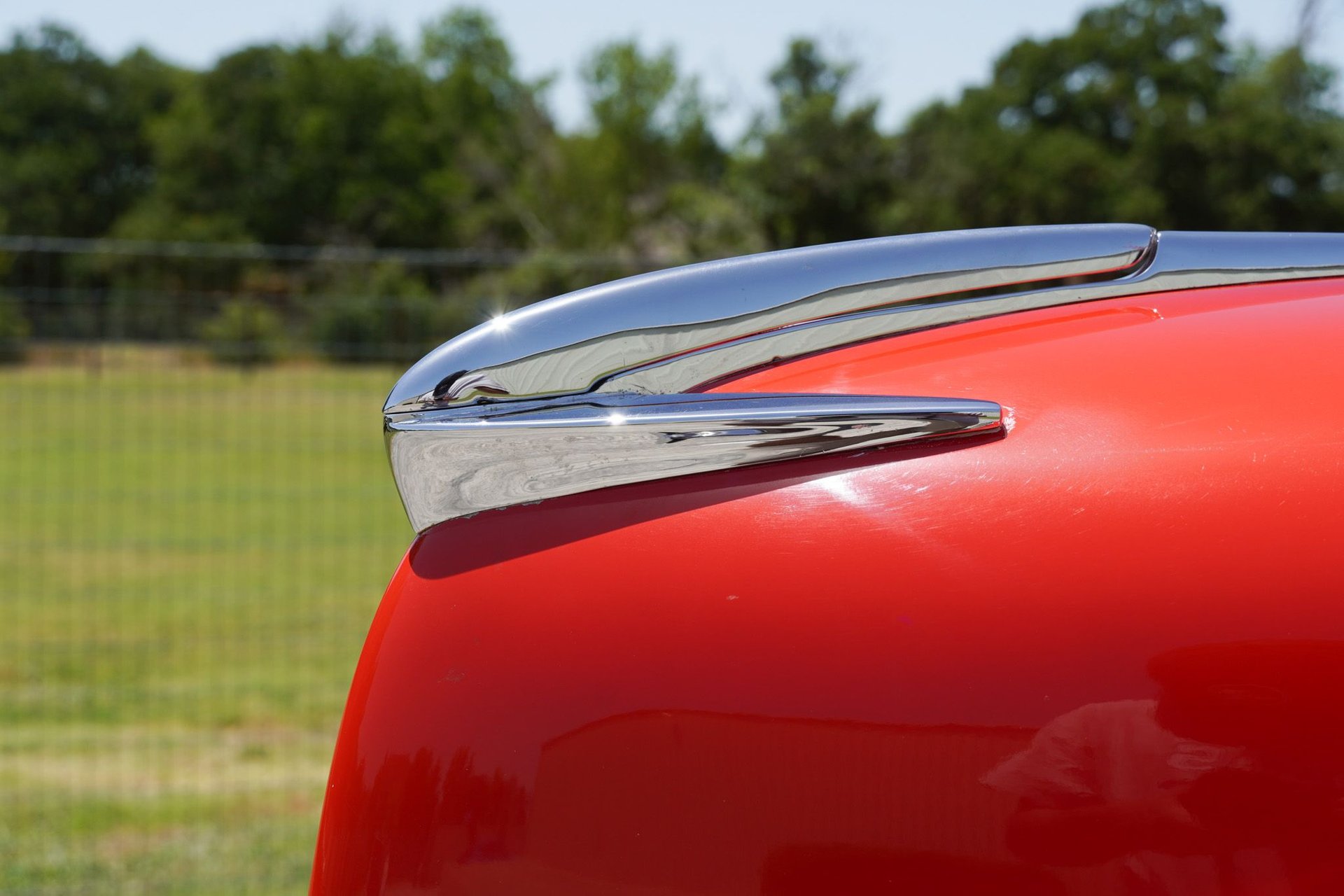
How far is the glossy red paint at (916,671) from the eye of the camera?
2.43 feet

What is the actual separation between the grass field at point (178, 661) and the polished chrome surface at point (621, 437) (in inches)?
123

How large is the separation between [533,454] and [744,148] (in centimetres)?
4161

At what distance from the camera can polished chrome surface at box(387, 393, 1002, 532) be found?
2.87 ft

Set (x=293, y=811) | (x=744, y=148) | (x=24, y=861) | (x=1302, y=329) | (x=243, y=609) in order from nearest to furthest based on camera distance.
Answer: (x=1302, y=329) < (x=24, y=861) < (x=293, y=811) < (x=243, y=609) < (x=744, y=148)

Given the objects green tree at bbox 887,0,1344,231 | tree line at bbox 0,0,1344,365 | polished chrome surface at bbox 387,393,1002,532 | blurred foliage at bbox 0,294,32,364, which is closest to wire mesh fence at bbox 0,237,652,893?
blurred foliage at bbox 0,294,32,364

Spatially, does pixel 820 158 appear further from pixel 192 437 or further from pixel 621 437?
pixel 621 437

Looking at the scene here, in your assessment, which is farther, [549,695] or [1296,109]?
[1296,109]

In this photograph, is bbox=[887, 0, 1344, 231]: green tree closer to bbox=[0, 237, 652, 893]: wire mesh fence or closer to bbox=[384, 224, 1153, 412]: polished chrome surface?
bbox=[0, 237, 652, 893]: wire mesh fence

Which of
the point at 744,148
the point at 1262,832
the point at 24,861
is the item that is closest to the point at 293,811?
the point at 24,861

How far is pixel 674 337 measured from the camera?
3.33ft

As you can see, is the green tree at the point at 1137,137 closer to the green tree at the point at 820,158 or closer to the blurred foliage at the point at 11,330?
the green tree at the point at 820,158

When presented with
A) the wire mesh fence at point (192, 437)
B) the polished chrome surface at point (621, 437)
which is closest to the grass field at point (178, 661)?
the wire mesh fence at point (192, 437)

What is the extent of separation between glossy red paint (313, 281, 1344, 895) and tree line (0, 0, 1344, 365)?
80.8 ft

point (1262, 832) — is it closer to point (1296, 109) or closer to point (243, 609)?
point (243, 609)
